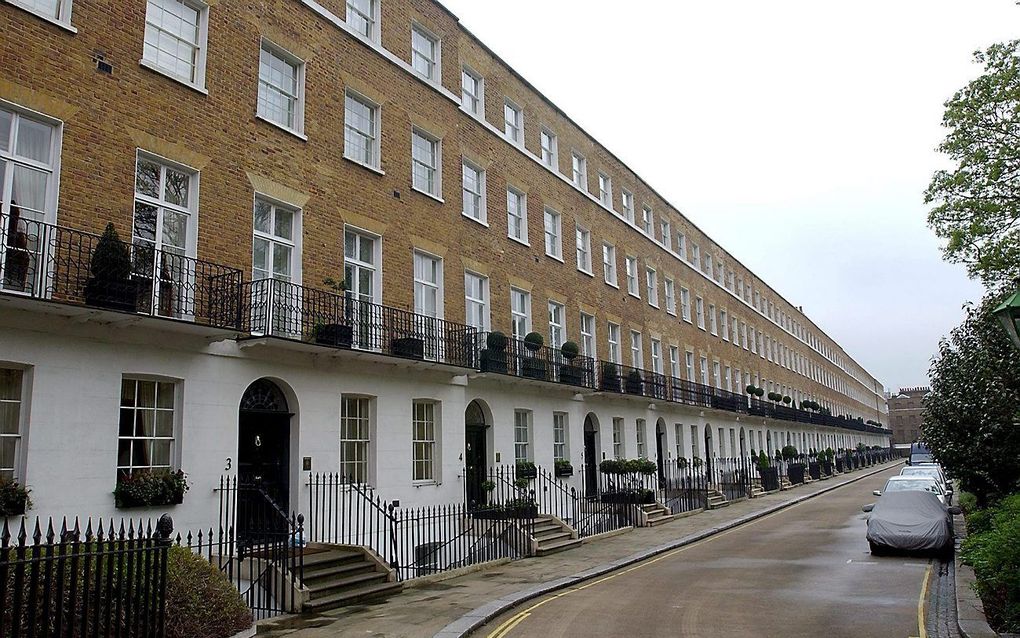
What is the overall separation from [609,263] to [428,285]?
1307cm

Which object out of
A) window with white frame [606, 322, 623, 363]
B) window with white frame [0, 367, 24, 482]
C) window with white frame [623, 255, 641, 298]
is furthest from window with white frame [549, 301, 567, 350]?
window with white frame [0, 367, 24, 482]

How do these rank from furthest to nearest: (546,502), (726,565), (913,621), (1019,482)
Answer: (546,502) → (726,565) → (1019,482) → (913,621)

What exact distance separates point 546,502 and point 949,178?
1402 cm

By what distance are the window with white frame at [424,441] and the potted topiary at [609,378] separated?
30.6 feet

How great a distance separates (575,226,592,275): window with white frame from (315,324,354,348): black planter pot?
14044 mm

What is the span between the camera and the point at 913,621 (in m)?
10.0

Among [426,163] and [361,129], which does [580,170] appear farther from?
[361,129]

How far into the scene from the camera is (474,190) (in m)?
21.8

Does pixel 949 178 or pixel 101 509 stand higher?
pixel 949 178

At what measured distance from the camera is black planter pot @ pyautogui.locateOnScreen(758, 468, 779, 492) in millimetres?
37594

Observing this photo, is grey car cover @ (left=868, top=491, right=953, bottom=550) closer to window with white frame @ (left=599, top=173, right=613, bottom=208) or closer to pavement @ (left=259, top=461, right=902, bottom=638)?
pavement @ (left=259, top=461, right=902, bottom=638)

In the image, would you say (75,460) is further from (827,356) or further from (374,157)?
(827,356)

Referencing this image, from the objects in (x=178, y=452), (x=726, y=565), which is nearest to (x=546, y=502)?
(x=726, y=565)

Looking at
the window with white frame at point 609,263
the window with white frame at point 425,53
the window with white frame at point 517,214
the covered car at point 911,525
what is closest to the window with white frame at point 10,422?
the window with white frame at point 425,53
